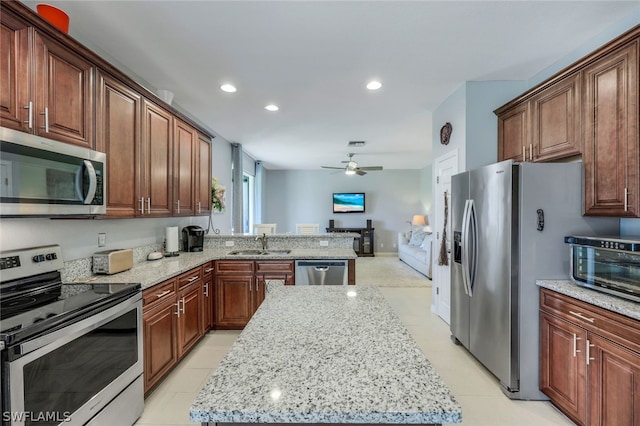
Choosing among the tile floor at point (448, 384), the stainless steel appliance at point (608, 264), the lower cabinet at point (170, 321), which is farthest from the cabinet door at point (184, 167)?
the stainless steel appliance at point (608, 264)

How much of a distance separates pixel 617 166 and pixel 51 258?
3683mm

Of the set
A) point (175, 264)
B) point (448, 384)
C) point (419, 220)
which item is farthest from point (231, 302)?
point (419, 220)

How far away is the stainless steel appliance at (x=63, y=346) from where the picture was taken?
1191 mm

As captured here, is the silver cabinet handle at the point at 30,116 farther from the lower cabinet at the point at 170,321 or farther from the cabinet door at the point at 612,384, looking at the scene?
the cabinet door at the point at 612,384

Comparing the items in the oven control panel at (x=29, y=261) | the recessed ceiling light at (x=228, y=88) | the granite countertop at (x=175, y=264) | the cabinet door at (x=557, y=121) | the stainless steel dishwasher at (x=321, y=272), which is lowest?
the stainless steel dishwasher at (x=321, y=272)

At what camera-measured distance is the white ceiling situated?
6.41ft

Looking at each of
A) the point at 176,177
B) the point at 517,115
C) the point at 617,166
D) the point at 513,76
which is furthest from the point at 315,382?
the point at 513,76

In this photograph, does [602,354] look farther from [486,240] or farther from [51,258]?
[51,258]

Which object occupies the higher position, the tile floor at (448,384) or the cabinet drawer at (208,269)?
the cabinet drawer at (208,269)

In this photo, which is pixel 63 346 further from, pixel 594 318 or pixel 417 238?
pixel 417 238

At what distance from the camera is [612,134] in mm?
1888

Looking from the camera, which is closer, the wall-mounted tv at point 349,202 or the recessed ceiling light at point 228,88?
the recessed ceiling light at point 228,88

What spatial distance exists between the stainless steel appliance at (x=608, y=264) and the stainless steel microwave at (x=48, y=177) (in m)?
3.19

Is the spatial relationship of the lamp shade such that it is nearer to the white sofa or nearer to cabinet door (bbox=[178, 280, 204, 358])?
the white sofa
